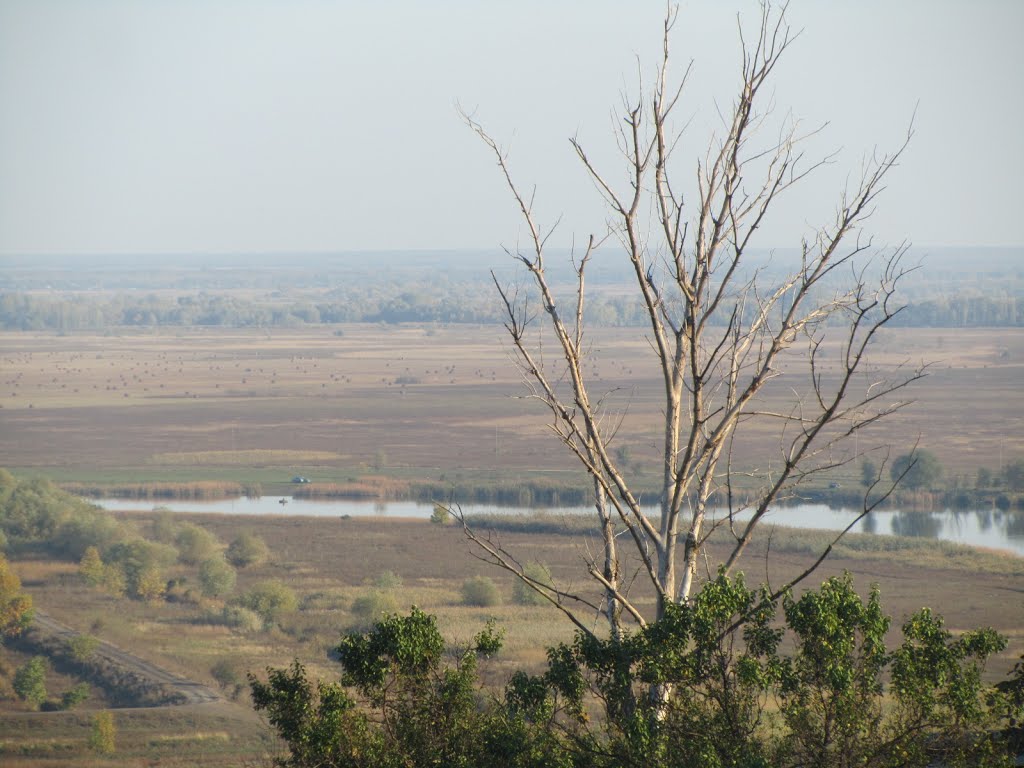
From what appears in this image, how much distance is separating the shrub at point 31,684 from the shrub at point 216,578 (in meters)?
8.36

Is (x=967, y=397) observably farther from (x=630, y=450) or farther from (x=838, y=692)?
(x=838, y=692)

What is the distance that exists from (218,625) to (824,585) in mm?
26227

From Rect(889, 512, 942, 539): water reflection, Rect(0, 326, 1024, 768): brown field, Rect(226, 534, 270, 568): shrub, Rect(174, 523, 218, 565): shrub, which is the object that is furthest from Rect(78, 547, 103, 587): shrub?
Rect(889, 512, 942, 539): water reflection

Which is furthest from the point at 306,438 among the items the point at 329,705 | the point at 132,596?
the point at 329,705

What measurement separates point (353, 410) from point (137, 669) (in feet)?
151

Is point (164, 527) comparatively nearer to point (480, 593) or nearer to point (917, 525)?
point (480, 593)

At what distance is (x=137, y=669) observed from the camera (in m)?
25.8

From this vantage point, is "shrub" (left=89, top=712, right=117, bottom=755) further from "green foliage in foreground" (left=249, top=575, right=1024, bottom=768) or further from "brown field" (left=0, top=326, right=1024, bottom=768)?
"green foliage in foreground" (left=249, top=575, right=1024, bottom=768)

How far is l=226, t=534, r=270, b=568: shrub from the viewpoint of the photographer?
118 ft

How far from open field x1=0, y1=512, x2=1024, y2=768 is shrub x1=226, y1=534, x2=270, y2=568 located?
1.27 ft

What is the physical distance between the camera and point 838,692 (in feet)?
18.1

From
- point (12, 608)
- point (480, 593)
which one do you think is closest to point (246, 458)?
point (12, 608)

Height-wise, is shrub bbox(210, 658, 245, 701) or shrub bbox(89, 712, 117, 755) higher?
shrub bbox(89, 712, 117, 755)

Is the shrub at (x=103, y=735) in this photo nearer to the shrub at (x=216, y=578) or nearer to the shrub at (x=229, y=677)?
the shrub at (x=229, y=677)
